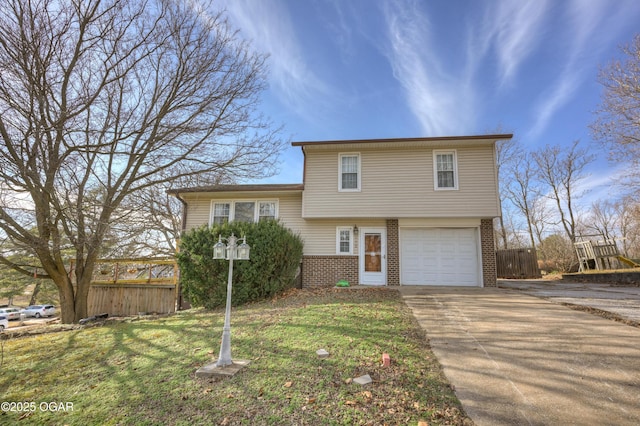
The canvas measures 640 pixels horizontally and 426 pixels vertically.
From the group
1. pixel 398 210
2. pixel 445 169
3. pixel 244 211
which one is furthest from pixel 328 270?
pixel 445 169

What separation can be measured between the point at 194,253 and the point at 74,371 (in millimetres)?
4225

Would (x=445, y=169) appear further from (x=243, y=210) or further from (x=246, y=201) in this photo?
(x=243, y=210)

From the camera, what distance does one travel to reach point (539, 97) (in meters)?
13.0

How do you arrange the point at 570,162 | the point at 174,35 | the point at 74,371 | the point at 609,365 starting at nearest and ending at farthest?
the point at 609,365 → the point at 74,371 → the point at 174,35 → the point at 570,162

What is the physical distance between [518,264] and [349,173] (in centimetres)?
1130

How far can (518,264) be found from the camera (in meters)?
15.9

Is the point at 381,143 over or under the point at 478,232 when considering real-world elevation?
over

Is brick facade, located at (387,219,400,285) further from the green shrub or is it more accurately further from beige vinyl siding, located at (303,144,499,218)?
the green shrub

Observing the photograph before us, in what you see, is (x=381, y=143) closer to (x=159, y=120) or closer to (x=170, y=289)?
(x=159, y=120)

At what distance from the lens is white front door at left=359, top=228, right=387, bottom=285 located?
36.6 feet

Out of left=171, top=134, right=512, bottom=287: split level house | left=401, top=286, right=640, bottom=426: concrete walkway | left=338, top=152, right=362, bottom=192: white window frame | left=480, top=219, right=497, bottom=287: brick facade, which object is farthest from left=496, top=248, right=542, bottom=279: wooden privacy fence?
left=401, top=286, right=640, bottom=426: concrete walkway

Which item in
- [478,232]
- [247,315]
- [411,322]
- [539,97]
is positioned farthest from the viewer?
[539,97]

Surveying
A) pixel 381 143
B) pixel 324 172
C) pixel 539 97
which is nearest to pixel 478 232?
pixel 381 143

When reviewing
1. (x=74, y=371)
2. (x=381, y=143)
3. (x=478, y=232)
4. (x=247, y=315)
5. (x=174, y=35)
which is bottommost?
(x=74, y=371)
